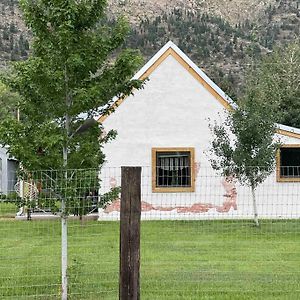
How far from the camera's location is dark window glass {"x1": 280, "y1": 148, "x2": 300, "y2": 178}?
78.2 feet

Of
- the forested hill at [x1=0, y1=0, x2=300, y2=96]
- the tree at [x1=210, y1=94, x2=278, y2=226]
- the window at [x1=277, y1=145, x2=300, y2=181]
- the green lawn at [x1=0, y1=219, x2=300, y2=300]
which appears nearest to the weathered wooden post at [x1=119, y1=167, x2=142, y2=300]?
the green lawn at [x1=0, y1=219, x2=300, y2=300]

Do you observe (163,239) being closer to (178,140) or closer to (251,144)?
(251,144)

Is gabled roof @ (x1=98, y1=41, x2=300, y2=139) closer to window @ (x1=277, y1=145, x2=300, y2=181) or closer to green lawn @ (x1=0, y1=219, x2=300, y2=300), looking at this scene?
window @ (x1=277, y1=145, x2=300, y2=181)

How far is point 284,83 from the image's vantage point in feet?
170

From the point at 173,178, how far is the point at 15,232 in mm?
6592

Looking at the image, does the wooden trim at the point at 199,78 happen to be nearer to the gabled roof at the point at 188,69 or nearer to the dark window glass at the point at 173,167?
the gabled roof at the point at 188,69

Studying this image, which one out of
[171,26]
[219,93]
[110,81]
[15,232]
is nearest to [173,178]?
[219,93]

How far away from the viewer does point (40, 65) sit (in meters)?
9.64

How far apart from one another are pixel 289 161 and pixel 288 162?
0.18 feet

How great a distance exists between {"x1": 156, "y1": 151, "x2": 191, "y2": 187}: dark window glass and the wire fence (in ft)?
0.16

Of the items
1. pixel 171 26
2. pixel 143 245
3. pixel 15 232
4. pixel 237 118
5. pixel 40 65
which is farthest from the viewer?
pixel 171 26

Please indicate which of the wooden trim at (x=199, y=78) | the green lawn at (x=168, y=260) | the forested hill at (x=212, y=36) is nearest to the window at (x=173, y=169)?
the wooden trim at (x=199, y=78)

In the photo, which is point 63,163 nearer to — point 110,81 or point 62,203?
point 62,203

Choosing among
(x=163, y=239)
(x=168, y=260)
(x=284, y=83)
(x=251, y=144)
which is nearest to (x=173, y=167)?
(x=251, y=144)
